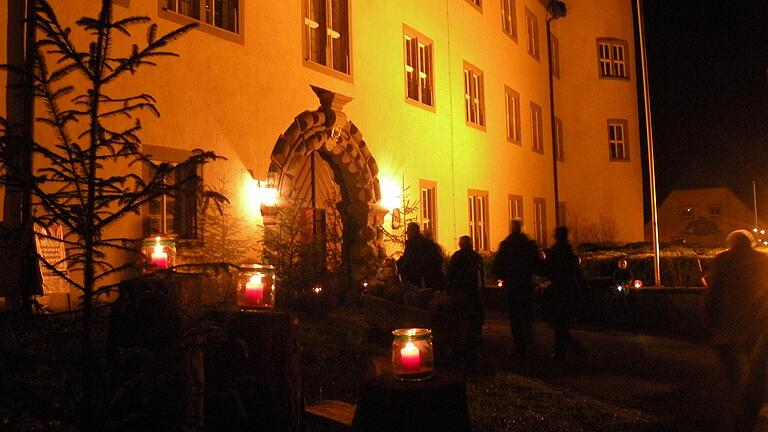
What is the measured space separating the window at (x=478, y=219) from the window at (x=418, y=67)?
3355mm

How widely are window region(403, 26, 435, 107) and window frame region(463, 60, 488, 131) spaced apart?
2.03 m

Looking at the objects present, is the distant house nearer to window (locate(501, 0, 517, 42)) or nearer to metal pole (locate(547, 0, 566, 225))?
metal pole (locate(547, 0, 566, 225))

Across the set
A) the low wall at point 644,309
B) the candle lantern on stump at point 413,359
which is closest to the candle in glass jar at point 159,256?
the candle lantern on stump at point 413,359

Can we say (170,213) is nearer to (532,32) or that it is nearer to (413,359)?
(413,359)

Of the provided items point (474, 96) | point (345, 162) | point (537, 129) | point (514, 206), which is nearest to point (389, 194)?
point (345, 162)

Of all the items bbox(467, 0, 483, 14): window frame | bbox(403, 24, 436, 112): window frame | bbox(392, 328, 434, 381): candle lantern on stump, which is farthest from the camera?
bbox(467, 0, 483, 14): window frame

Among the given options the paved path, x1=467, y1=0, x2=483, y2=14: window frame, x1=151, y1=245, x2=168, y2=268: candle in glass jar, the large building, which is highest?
x1=467, y1=0, x2=483, y2=14: window frame

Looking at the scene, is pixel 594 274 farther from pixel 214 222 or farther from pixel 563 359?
pixel 214 222

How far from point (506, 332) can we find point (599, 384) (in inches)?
175

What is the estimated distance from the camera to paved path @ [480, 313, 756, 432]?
23.0 ft

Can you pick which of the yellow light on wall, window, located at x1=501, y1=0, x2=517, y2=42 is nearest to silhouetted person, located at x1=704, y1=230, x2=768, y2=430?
the yellow light on wall

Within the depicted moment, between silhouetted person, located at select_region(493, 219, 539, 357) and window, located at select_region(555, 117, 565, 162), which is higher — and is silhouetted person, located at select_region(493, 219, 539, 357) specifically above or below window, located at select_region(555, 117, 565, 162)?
below

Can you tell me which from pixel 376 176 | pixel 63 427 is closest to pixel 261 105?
pixel 376 176

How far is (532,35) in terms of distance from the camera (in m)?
24.9
